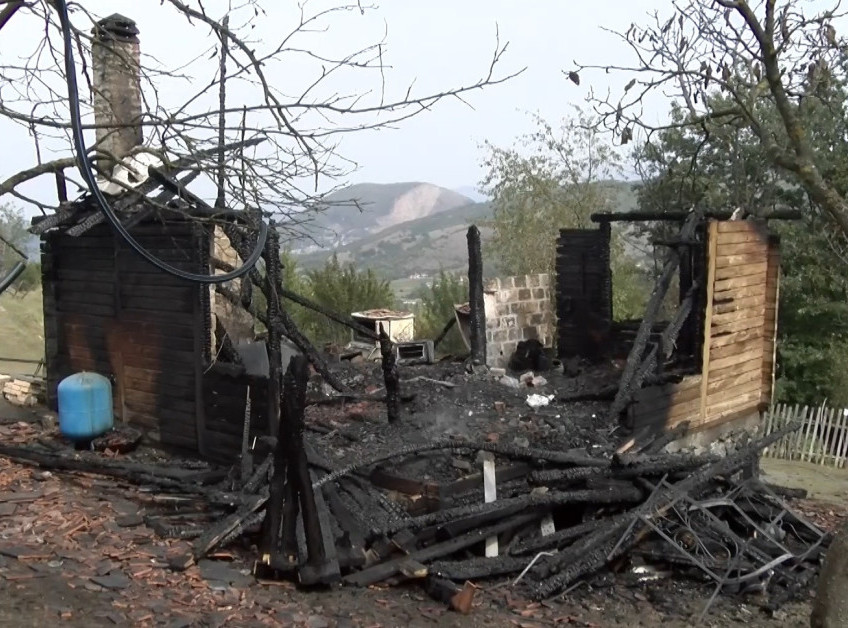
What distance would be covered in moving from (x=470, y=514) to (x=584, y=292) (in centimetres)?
804

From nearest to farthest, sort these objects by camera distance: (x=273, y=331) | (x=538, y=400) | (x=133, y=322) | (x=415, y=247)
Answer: (x=273, y=331)
(x=133, y=322)
(x=538, y=400)
(x=415, y=247)

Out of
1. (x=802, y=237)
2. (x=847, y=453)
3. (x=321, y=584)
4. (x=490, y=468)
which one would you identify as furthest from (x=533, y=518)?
(x=802, y=237)

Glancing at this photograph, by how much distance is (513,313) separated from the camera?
15.6m

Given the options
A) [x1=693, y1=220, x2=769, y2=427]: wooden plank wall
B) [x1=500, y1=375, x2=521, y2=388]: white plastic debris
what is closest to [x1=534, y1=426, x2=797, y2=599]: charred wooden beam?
[x1=693, y1=220, x2=769, y2=427]: wooden plank wall

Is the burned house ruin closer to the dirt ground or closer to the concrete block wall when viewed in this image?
the concrete block wall

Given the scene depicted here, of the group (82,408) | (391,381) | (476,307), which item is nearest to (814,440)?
(476,307)

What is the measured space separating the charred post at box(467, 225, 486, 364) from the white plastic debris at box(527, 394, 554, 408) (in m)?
2.08

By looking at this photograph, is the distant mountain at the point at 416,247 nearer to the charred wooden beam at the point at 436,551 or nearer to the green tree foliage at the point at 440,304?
the green tree foliage at the point at 440,304

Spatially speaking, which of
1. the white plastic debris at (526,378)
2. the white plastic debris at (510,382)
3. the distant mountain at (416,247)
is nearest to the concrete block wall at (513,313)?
the white plastic debris at (526,378)

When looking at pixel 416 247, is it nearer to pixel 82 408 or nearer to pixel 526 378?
pixel 526 378

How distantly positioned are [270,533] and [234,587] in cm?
50

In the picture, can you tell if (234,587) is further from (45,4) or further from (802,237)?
(802,237)

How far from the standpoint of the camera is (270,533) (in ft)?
21.9

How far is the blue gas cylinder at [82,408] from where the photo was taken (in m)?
10.2
